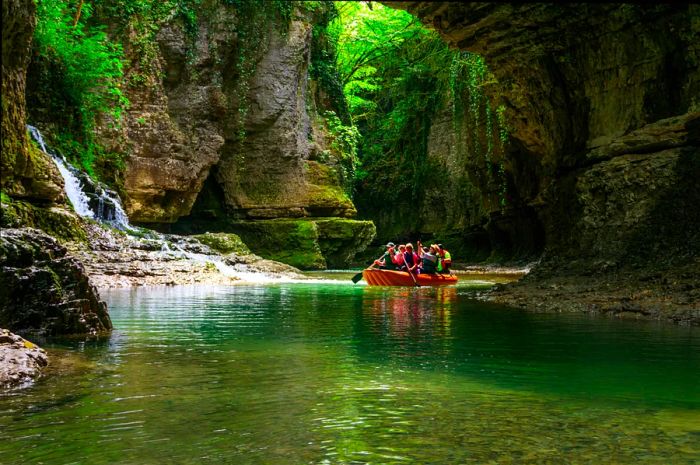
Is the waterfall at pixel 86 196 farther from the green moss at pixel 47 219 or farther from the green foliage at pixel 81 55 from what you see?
the green foliage at pixel 81 55

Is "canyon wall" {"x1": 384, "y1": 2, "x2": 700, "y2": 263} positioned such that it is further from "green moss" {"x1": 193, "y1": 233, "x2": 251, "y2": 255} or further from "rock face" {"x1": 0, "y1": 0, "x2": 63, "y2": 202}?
"green moss" {"x1": 193, "y1": 233, "x2": 251, "y2": 255}

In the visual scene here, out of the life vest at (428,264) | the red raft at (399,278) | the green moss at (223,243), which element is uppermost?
the green moss at (223,243)

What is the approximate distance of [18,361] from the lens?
16.0ft

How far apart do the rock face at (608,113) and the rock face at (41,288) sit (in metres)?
7.22

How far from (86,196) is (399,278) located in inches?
351

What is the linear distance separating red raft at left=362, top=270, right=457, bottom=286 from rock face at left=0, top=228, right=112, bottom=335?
37.4 ft

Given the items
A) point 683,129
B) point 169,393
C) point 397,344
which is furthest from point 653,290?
point 169,393

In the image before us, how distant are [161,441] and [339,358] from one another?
2.84 metres

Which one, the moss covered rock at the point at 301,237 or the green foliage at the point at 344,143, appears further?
the green foliage at the point at 344,143

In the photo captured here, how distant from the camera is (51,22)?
63.6 ft

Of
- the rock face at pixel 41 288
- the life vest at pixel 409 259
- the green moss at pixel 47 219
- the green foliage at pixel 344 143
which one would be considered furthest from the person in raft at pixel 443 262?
the rock face at pixel 41 288

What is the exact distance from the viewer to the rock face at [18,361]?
4.60 metres

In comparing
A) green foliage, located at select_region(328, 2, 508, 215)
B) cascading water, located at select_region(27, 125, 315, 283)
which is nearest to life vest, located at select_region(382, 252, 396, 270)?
cascading water, located at select_region(27, 125, 315, 283)

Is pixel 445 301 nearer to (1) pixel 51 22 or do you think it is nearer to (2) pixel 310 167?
(1) pixel 51 22
